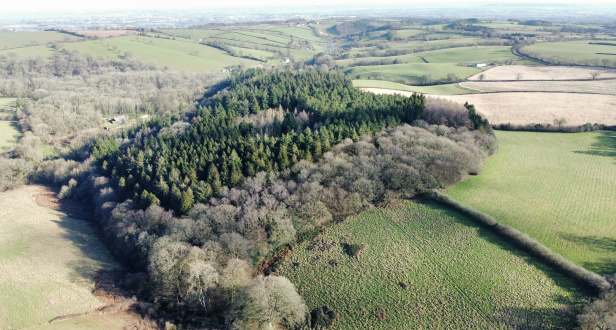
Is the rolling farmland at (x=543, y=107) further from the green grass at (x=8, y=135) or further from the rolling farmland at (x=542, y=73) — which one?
the green grass at (x=8, y=135)

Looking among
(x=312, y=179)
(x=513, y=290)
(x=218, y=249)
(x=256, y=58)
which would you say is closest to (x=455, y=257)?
(x=513, y=290)

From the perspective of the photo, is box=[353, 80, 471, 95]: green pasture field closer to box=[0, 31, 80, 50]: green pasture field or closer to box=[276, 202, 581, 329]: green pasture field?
box=[276, 202, 581, 329]: green pasture field

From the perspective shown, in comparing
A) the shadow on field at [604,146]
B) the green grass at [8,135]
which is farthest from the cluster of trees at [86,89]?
the shadow on field at [604,146]

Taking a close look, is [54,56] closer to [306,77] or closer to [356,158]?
[306,77]

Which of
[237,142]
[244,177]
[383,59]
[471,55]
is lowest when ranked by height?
[244,177]

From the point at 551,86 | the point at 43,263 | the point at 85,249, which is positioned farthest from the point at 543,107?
the point at 43,263

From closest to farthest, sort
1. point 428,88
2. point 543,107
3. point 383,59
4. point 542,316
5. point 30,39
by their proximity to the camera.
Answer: point 542,316, point 543,107, point 428,88, point 383,59, point 30,39

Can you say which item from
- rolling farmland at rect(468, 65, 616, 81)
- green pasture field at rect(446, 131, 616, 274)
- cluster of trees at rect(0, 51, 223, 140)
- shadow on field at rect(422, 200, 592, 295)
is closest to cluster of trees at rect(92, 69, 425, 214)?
green pasture field at rect(446, 131, 616, 274)

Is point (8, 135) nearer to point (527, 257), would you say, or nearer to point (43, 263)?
point (43, 263)
